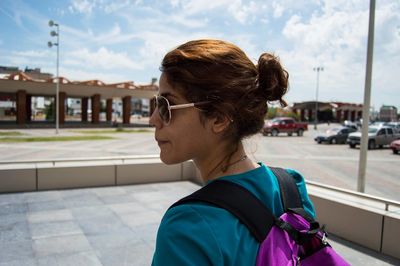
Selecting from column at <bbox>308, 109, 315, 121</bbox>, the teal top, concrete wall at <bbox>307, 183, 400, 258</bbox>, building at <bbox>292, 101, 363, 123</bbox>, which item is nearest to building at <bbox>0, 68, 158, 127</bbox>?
concrete wall at <bbox>307, 183, 400, 258</bbox>

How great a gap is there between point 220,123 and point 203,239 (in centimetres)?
44

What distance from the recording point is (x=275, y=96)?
140 centimetres

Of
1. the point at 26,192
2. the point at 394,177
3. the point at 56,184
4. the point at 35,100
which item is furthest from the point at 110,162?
the point at 35,100

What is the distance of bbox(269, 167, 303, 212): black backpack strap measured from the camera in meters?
1.29

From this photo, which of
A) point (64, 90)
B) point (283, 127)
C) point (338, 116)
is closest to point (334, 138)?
point (283, 127)

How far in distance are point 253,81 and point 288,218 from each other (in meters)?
0.50

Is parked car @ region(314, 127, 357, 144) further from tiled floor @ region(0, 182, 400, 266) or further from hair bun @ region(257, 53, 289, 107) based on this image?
hair bun @ region(257, 53, 289, 107)

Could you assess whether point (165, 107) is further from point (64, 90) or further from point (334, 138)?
point (64, 90)

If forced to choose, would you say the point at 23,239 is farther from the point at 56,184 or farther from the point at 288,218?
the point at 288,218

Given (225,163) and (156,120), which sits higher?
(156,120)

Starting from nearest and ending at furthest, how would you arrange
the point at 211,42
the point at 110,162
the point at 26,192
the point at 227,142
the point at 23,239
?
the point at 211,42
the point at 227,142
the point at 23,239
the point at 26,192
the point at 110,162

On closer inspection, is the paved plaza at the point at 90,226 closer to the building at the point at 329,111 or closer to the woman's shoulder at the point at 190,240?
the woman's shoulder at the point at 190,240

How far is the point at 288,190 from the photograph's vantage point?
1348 mm

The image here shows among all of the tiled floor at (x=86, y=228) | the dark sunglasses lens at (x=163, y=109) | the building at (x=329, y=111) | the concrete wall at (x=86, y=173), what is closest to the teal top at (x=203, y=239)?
the dark sunglasses lens at (x=163, y=109)
